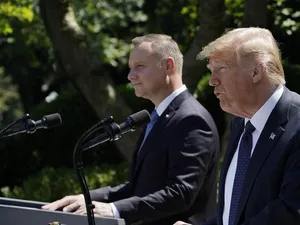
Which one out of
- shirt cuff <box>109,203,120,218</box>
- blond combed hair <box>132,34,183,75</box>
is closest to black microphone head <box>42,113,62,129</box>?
shirt cuff <box>109,203,120,218</box>

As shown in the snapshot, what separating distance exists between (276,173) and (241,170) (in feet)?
0.97

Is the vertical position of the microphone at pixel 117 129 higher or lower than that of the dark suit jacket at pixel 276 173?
higher

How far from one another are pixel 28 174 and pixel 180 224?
7.08 meters

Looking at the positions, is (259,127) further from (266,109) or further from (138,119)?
(138,119)

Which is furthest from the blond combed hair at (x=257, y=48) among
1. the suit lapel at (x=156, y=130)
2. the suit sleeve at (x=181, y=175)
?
the suit lapel at (x=156, y=130)

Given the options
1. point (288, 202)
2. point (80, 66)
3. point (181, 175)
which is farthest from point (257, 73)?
point (80, 66)

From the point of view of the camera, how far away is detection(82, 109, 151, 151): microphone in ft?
12.0

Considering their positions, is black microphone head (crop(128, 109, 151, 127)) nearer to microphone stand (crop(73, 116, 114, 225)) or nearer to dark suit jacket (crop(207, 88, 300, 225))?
microphone stand (crop(73, 116, 114, 225))

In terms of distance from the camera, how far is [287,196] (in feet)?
10.8

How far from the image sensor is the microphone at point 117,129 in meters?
3.66

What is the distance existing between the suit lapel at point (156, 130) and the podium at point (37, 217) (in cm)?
87

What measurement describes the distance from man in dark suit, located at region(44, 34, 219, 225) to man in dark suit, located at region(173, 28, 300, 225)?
0.96m

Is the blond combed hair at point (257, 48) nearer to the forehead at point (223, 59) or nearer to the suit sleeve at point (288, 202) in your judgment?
the forehead at point (223, 59)

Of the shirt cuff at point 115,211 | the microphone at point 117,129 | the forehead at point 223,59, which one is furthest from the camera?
the shirt cuff at point 115,211
